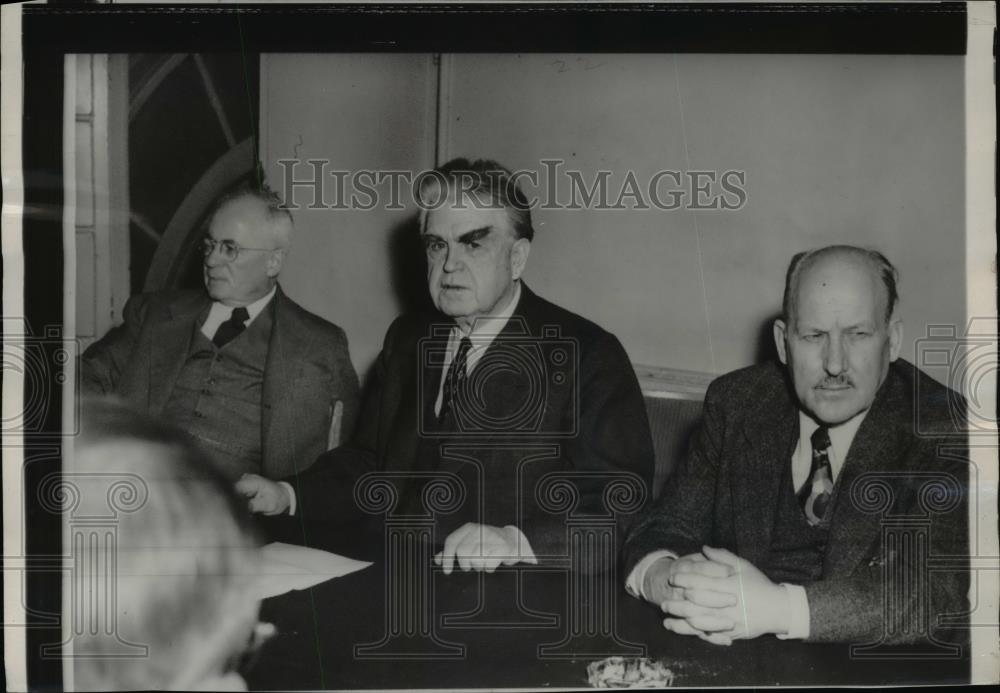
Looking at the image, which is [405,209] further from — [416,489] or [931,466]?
[931,466]

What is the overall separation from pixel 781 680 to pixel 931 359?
706 millimetres

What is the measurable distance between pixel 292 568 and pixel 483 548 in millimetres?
382

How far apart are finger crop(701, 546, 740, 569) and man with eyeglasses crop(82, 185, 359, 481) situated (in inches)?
29.8

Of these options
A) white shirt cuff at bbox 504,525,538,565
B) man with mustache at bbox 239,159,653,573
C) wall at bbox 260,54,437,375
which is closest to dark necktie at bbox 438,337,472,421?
man with mustache at bbox 239,159,653,573

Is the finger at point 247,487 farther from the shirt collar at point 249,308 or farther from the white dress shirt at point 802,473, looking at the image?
the white dress shirt at point 802,473

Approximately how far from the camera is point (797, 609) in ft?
6.31

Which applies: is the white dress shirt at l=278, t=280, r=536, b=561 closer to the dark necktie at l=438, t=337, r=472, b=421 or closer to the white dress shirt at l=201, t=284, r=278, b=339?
the dark necktie at l=438, t=337, r=472, b=421

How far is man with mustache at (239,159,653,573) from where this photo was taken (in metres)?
1.97

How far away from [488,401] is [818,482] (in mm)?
669

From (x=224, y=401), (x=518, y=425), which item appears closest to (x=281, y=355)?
(x=224, y=401)

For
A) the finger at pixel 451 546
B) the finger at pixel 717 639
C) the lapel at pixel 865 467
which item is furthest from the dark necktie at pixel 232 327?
the lapel at pixel 865 467

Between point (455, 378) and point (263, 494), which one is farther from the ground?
point (455, 378)

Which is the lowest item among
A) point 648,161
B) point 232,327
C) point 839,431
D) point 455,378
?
point 839,431

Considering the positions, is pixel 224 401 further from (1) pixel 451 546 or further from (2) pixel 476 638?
(2) pixel 476 638
